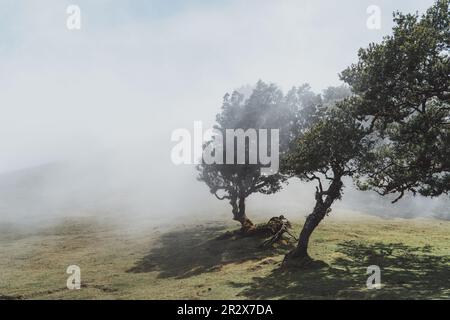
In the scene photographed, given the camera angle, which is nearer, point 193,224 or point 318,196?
point 318,196

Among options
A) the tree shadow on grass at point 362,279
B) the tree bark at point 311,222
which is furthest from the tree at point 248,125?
the tree shadow on grass at point 362,279

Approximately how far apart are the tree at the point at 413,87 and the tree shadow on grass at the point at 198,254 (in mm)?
15306

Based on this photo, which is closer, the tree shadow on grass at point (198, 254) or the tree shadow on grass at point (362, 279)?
the tree shadow on grass at point (362, 279)

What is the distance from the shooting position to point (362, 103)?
29.7 metres

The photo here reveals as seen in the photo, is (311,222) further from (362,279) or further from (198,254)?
(198,254)

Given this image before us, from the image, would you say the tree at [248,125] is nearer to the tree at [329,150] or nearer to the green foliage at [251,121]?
the green foliage at [251,121]

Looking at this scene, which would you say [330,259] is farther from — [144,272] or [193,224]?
[193,224]

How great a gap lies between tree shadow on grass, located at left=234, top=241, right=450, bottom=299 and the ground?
6 centimetres

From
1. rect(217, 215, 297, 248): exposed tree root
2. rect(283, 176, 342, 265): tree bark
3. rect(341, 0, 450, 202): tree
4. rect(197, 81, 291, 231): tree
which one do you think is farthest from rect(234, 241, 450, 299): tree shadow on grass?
rect(197, 81, 291, 231): tree

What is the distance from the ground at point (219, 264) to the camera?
2678 cm

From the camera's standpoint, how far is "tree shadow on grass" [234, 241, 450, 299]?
24.1 m

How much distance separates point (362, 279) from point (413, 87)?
13.5 metres
